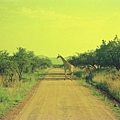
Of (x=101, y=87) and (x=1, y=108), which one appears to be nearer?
(x=1, y=108)

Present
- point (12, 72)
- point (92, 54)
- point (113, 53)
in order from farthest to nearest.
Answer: point (92, 54)
point (113, 53)
point (12, 72)

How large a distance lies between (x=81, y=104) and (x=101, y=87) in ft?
39.2

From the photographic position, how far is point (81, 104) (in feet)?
58.6

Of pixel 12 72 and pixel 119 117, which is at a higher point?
pixel 12 72

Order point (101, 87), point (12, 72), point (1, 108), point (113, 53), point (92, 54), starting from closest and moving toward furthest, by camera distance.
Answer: point (1, 108) < point (101, 87) < point (12, 72) < point (113, 53) < point (92, 54)

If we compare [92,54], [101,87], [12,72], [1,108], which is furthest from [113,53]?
[1,108]

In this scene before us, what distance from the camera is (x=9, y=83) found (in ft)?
99.3

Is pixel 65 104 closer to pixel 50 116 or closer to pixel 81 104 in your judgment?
pixel 81 104

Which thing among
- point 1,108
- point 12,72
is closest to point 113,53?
point 12,72

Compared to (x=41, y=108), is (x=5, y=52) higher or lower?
higher

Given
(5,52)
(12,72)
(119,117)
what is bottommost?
(119,117)

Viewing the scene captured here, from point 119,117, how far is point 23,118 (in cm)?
397

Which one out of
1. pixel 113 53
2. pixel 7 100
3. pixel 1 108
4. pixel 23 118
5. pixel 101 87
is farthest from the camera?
pixel 113 53

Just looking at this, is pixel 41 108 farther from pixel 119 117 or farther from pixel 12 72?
pixel 12 72
